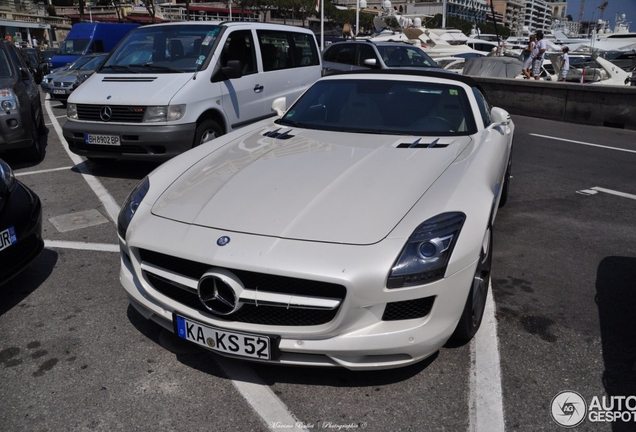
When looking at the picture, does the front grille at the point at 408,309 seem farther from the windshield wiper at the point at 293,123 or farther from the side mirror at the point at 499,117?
the side mirror at the point at 499,117

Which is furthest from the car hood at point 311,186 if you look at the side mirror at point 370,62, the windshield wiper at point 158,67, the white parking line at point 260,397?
the side mirror at point 370,62

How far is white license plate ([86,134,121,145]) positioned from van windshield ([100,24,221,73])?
1016 mm

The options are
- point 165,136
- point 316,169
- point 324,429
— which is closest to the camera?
point 324,429

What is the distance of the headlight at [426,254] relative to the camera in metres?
2.47

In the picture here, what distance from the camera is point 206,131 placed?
6840mm

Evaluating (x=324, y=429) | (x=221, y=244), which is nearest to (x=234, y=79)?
(x=221, y=244)

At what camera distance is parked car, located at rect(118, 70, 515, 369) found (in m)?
2.47

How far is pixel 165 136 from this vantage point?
632 cm

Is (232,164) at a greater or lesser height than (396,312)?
greater

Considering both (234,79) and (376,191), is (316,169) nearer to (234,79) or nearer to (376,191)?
(376,191)

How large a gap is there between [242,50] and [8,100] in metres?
3.09

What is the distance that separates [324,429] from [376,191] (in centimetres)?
126

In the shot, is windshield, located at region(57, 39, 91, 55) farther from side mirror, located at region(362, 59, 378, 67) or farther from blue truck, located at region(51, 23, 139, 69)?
side mirror, located at region(362, 59, 378, 67)

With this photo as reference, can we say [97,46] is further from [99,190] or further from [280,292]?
[280,292]
